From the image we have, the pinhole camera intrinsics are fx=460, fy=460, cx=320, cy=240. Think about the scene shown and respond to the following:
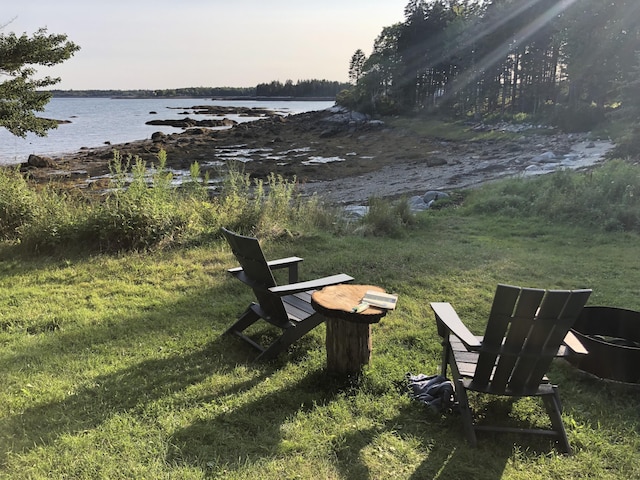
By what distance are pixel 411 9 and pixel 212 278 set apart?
189 ft

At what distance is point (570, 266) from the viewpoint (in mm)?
6617

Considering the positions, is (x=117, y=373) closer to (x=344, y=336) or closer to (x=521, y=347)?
(x=344, y=336)

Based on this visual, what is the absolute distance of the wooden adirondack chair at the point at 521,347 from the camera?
2600mm

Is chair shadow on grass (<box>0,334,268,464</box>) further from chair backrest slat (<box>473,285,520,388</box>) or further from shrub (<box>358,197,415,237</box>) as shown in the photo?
shrub (<box>358,197,415,237</box>)

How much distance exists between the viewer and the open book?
3412 mm

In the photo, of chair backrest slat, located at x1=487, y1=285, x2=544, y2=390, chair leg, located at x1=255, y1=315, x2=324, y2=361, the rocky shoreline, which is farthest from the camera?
the rocky shoreline

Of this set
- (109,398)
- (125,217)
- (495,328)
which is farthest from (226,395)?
(125,217)

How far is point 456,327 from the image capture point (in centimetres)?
309

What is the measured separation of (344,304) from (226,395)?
1.09 metres

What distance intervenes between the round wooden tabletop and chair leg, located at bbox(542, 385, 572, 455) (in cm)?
119

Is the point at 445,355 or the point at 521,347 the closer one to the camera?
the point at 521,347

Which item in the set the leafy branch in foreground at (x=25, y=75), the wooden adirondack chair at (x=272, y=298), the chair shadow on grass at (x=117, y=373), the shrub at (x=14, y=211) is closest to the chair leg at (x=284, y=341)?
the wooden adirondack chair at (x=272, y=298)

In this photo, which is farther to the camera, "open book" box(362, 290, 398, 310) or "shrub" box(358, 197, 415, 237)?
"shrub" box(358, 197, 415, 237)

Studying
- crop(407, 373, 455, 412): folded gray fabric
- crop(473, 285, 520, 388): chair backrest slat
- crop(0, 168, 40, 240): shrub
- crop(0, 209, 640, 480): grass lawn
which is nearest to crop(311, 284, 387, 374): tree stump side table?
crop(0, 209, 640, 480): grass lawn
